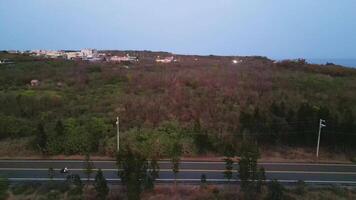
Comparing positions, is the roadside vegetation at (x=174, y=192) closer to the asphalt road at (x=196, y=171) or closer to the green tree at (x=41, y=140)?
the asphalt road at (x=196, y=171)

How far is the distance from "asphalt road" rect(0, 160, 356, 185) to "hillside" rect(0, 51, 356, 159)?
168cm

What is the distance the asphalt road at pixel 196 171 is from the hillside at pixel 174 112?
168 centimetres

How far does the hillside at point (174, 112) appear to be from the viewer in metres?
24.6

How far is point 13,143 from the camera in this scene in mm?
25609

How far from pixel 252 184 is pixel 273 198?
122 centimetres

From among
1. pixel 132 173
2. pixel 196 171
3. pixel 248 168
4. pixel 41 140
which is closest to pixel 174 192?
pixel 132 173

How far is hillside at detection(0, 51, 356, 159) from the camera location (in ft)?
80.7

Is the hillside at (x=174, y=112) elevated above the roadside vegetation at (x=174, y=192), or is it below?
above

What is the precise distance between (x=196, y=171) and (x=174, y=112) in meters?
10.5

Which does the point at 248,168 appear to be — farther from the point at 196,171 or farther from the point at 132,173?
the point at 132,173

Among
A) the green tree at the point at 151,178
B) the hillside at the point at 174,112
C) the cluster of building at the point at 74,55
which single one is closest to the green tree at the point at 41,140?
the hillside at the point at 174,112

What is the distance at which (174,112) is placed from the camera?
101 ft

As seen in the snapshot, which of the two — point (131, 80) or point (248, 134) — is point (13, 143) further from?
point (131, 80)

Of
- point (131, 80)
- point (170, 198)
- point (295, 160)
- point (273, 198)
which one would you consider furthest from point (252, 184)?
point (131, 80)
